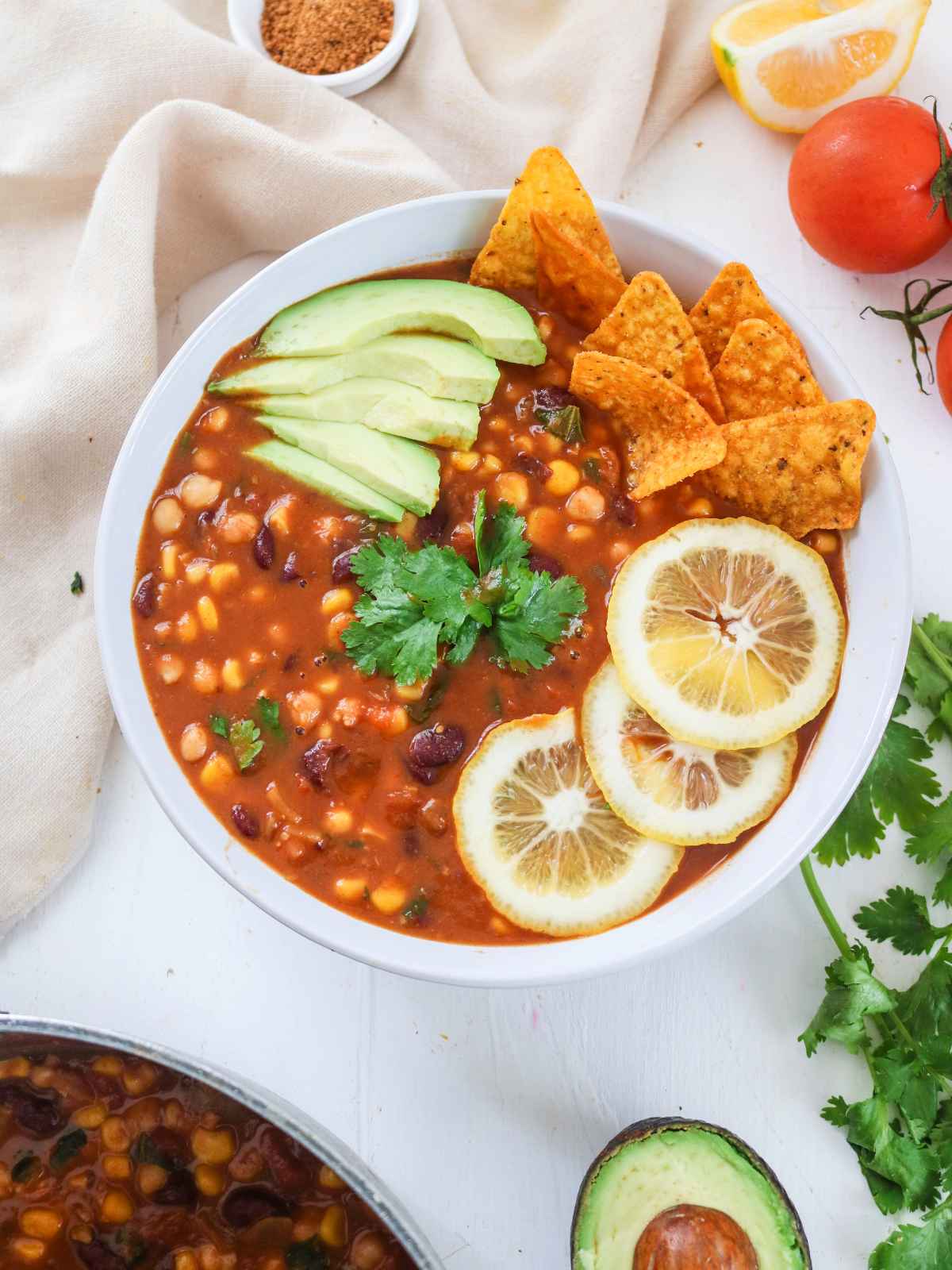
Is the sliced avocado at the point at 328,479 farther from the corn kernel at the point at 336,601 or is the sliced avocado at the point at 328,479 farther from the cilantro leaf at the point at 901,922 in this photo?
the cilantro leaf at the point at 901,922

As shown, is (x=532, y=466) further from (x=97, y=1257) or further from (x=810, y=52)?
(x=97, y=1257)

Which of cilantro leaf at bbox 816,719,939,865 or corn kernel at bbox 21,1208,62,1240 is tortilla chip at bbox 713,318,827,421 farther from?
corn kernel at bbox 21,1208,62,1240

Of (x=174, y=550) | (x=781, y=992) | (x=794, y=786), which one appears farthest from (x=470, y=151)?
(x=781, y=992)

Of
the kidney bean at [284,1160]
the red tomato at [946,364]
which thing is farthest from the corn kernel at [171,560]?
the red tomato at [946,364]

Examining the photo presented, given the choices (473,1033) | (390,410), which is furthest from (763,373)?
(473,1033)

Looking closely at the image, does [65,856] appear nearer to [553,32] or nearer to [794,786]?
[794,786]
